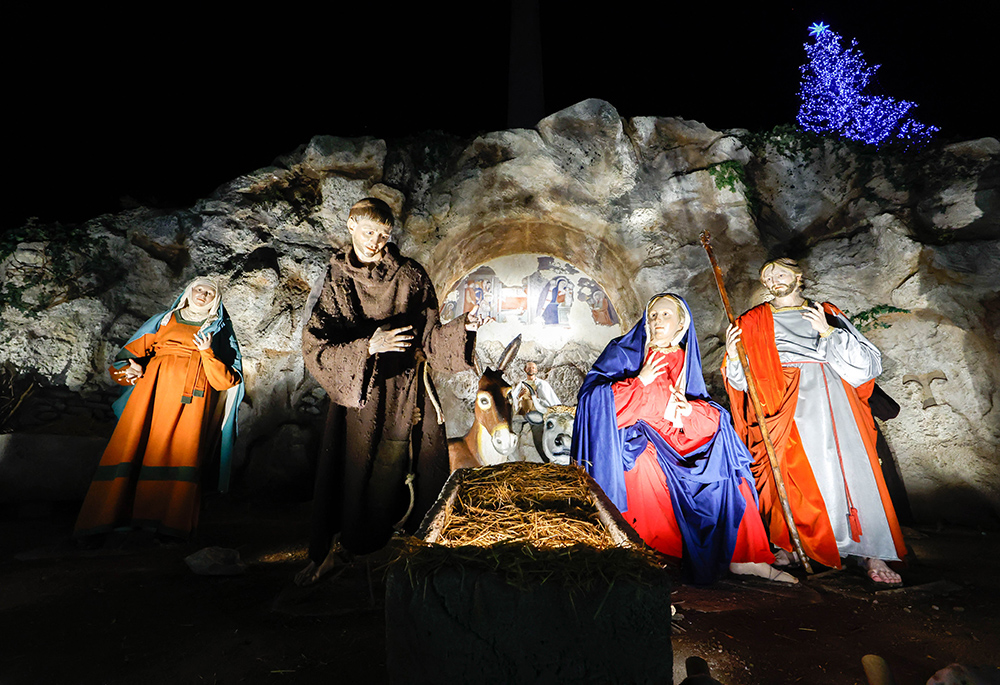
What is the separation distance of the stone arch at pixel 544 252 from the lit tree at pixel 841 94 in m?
4.63

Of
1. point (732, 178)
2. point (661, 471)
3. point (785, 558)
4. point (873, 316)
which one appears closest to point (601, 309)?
point (732, 178)

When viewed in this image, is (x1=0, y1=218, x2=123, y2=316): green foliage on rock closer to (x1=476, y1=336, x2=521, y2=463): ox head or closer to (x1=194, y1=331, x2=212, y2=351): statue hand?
(x1=194, y1=331, x2=212, y2=351): statue hand

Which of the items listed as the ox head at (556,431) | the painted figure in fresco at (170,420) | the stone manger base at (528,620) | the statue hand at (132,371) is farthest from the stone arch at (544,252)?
the stone manger base at (528,620)

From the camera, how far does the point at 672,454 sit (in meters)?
3.83

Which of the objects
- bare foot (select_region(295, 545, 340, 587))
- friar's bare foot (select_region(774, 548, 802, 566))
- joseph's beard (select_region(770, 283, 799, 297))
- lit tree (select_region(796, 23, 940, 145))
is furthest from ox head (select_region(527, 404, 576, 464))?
lit tree (select_region(796, 23, 940, 145))

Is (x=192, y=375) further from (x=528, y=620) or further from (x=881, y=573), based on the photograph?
(x=881, y=573)

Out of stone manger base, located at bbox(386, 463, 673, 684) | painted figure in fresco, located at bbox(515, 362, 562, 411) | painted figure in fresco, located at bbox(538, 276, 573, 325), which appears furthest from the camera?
painted figure in fresco, located at bbox(538, 276, 573, 325)

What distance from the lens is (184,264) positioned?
6.78 m

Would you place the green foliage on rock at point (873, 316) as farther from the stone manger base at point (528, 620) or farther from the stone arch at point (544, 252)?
the stone manger base at point (528, 620)

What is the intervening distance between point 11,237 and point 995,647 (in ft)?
31.3

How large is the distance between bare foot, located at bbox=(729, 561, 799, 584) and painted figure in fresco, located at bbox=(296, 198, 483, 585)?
2.21 metres

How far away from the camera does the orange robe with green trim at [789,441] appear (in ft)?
12.5

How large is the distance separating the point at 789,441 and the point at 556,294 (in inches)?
214

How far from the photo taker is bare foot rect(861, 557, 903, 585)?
352 centimetres
